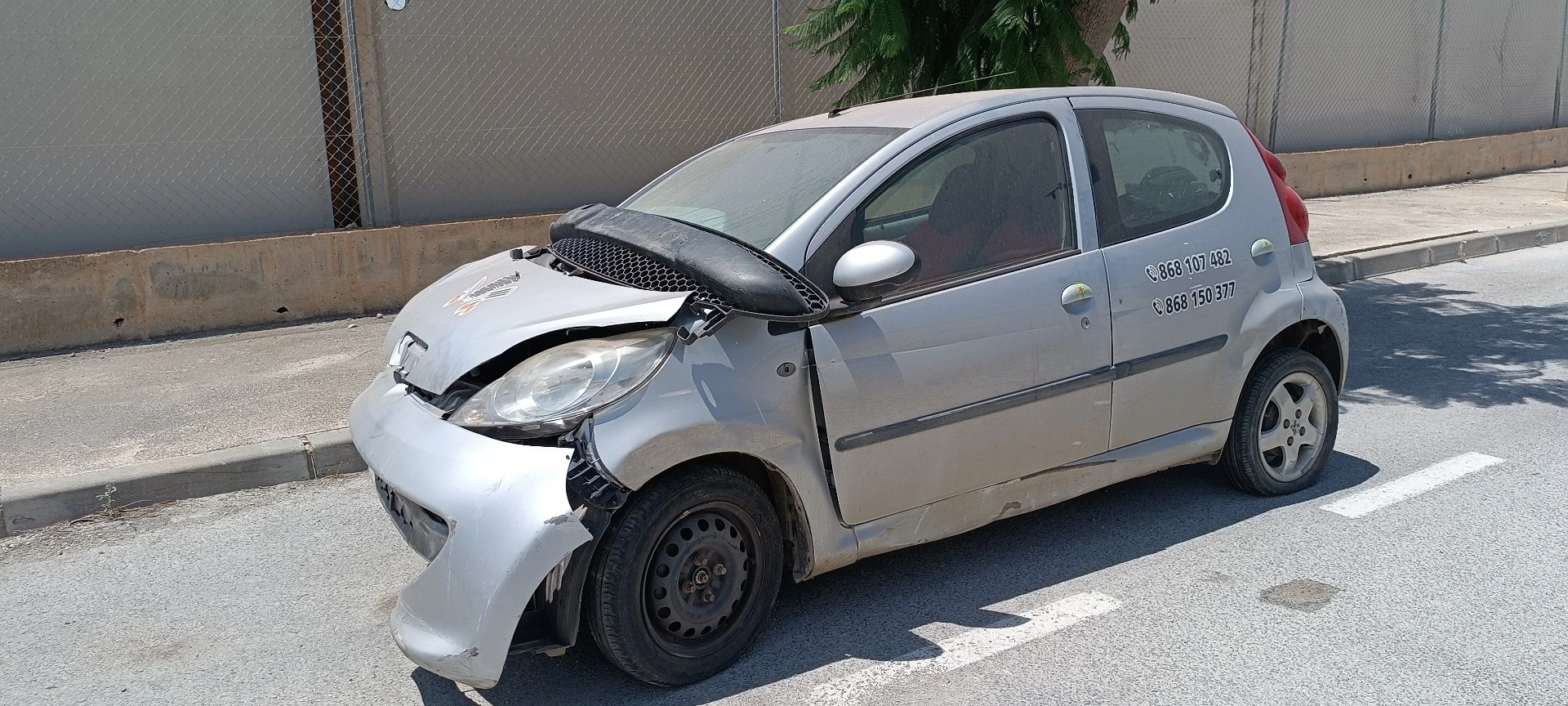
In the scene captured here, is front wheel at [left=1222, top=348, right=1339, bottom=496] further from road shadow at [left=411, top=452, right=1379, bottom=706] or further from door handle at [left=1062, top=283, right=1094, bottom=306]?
door handle at [left=1062, top=283, right=1094, bottom=306]

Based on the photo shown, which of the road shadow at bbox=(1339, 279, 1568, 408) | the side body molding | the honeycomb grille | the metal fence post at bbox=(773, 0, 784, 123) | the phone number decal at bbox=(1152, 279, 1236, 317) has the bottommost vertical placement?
the road shadow at bbox=(1339, 279, 1568, 408)

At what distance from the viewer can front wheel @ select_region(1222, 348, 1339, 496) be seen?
492cm

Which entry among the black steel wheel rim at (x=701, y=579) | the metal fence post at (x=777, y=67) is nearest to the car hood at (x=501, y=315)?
the black steel wheel rim at (x=701, y=579)

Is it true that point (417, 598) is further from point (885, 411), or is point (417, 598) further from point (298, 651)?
point (885, 411)

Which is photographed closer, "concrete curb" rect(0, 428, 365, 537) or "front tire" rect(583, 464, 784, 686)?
"front tire" rect(583, 464, 784, 686)

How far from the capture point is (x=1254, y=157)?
498 cm

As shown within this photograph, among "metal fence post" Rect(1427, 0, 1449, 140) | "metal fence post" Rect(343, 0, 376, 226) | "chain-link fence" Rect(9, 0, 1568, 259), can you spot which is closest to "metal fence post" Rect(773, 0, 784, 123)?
"chain-link fence" Rect(9, 0, 1568, 259)

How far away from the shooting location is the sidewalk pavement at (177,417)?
543 centimetres

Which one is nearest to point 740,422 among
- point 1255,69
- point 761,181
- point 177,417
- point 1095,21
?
point 761,181

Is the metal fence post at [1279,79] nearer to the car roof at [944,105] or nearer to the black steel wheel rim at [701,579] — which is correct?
the car roof at [944,105]

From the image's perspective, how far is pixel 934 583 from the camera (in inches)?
173

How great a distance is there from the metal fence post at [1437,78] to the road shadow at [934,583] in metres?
13.0

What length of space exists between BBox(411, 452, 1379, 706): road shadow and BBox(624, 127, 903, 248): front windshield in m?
1.28

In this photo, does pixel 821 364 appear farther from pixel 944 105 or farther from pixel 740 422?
pixel 944 105
